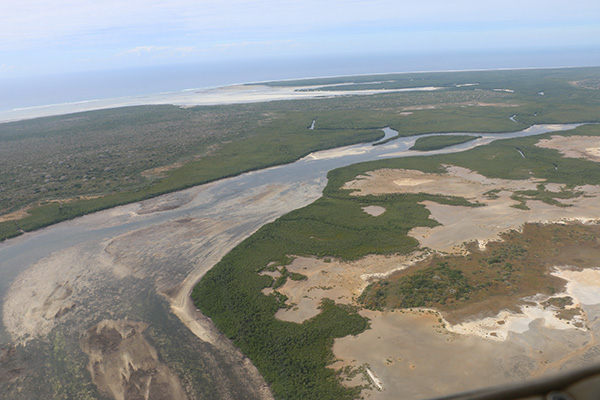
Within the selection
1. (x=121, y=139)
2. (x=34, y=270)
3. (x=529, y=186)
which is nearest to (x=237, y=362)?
(x=34, y=270)

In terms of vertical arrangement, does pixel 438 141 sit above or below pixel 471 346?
above

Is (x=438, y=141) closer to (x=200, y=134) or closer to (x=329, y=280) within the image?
(x=329, y=280)

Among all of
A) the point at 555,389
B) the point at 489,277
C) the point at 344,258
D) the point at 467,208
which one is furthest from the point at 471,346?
the point at 467,208

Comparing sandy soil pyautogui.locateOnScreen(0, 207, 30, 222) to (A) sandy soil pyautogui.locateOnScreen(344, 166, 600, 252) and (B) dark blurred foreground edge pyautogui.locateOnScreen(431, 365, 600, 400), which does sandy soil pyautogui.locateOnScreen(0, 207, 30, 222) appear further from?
(B) dark blurred foreground edge pyautogui.locateOnScreen(431, 365, 600, 400)

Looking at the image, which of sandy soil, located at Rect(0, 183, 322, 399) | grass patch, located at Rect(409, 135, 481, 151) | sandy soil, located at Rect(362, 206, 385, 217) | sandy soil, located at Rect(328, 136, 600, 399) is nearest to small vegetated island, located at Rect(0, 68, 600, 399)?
sandy soil, located at Rect(328, 136, 600, 399)

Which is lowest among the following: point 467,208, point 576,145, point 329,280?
point 329,280

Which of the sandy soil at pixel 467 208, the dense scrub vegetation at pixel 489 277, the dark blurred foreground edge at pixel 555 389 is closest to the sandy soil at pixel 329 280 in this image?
the dense scrub vegetation at pixel 489 277
